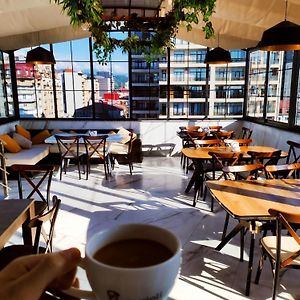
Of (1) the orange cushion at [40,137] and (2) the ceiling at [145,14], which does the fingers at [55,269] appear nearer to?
(2) the ceiling at [145,14]

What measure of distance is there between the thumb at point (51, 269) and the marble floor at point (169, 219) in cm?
61

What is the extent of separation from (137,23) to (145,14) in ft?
0.73

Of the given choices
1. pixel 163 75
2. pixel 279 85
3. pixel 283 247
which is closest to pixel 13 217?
pixel 283 247

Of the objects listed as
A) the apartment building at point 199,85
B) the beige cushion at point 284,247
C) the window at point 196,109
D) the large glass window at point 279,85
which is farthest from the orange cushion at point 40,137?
the beige cushion at point 284,247

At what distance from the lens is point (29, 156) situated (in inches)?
236

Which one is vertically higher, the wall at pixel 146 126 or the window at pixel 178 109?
the window at pixel 178 109

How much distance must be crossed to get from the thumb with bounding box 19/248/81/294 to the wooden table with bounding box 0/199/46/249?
4.67ft

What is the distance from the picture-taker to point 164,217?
3932 mm

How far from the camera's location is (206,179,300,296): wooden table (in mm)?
2148

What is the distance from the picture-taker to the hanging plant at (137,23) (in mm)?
3107

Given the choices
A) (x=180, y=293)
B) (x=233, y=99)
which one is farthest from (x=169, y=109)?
(x=180, y=293)

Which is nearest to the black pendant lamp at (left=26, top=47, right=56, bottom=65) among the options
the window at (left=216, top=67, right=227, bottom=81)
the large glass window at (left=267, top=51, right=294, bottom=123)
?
the window at (left=216, top=67, right=227, bottom=81)

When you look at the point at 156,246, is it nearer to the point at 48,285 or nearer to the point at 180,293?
the point at 48,285

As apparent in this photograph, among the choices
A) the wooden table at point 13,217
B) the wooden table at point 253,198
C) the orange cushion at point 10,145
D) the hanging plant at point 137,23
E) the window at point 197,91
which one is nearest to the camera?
the wooden table at point 13,217
